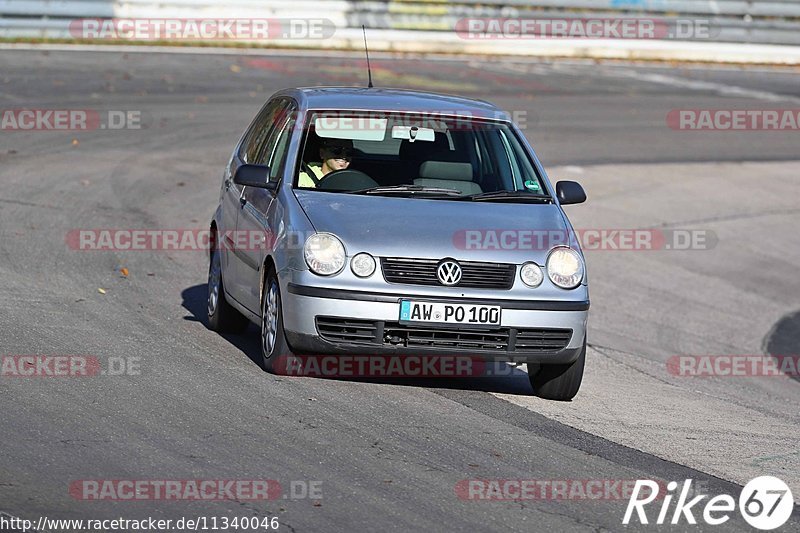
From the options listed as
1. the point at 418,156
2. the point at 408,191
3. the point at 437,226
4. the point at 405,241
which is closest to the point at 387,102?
A: the point at 418,156

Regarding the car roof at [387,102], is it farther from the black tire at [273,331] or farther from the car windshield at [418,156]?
the black tire at [273,331]

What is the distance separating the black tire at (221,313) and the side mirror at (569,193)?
234cm

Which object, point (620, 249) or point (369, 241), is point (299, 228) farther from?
point (620, 249)

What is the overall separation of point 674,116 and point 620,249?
9.19 m

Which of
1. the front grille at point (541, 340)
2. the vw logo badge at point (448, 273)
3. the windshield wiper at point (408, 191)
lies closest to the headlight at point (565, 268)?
the front grille at point (541, 340)

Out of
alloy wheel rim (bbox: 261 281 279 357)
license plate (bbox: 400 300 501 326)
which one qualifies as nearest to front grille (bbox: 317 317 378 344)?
license plate (bbox: 400 300 501 326)

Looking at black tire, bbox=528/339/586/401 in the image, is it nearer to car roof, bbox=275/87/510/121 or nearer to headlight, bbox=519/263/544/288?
headlight, bbox=519/263/544/288

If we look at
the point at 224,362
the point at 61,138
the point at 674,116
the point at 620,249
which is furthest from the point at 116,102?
the point at 224,362

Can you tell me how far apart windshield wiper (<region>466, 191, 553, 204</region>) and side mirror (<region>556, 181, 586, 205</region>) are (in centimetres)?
27

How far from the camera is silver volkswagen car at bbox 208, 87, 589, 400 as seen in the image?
25.3 feet

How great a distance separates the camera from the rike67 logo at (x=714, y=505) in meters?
5.95

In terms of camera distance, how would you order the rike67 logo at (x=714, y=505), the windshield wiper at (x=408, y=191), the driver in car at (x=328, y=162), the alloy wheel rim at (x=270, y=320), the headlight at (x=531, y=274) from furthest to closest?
1. the driver in car at (x=328, y=162)
2. the windshield wiper at (x=408, y=191)
3. the alloy wheel rim at (x=270, y=320)
4. the headlight at (x=531, y=274)
5. the rike67 logo at (x=714, y=505)

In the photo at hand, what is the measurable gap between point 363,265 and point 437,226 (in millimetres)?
530

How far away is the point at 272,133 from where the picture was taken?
31.1ft
